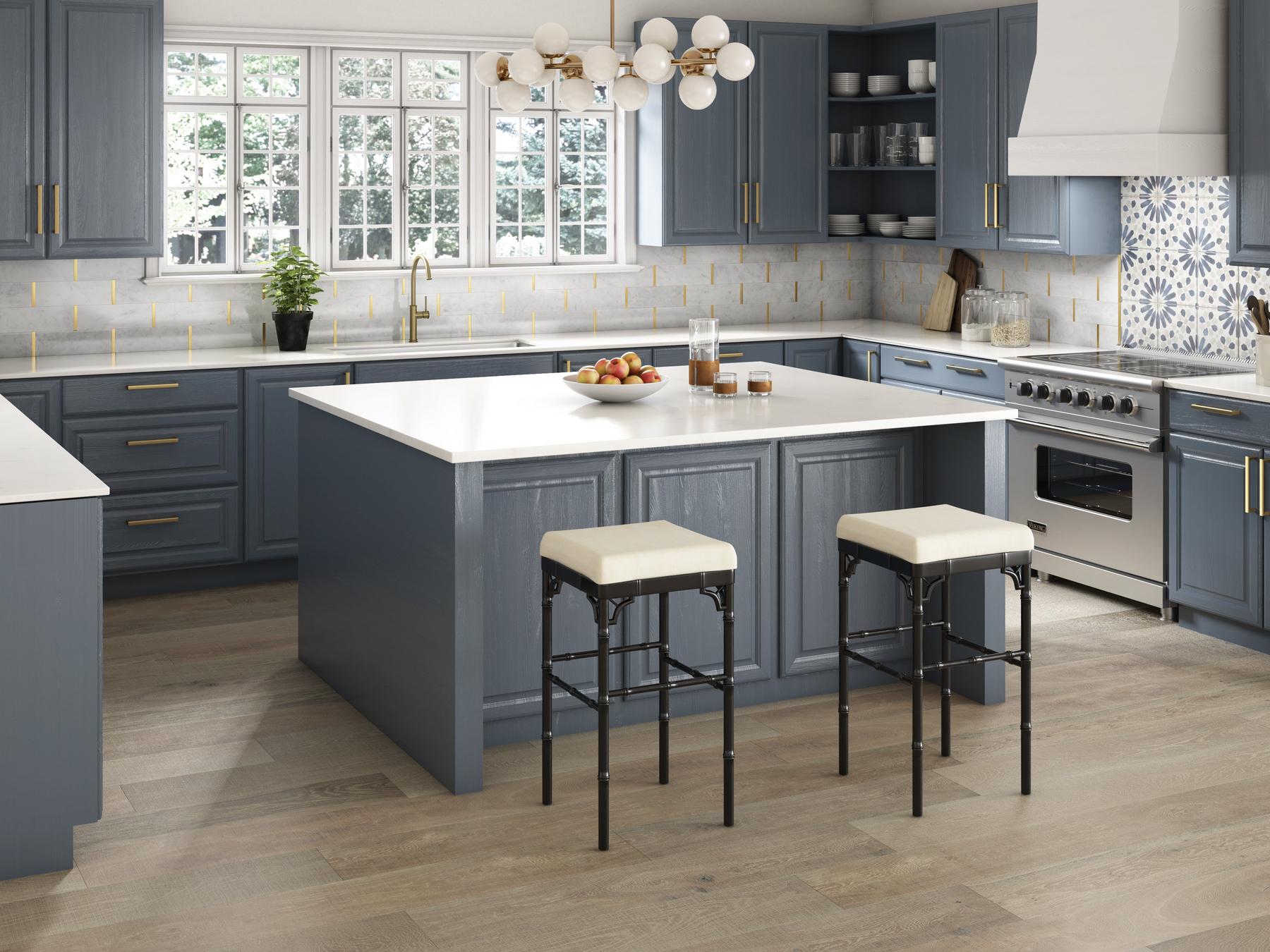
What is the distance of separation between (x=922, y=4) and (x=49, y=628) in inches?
222

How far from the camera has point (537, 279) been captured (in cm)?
740

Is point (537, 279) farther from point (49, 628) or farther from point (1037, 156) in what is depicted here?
point (49, 628)

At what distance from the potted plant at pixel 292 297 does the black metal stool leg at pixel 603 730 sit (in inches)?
134

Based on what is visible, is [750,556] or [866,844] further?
[750,556]

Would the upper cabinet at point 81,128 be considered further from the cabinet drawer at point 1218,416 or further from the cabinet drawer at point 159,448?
the cabinet drawer at point 1218,416

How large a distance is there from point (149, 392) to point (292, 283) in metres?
0.88

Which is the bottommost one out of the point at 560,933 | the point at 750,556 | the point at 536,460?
the point at 560,933

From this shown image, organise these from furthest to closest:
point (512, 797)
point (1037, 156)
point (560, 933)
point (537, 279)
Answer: point (537, 279)
point (1037, 156)
point (512, 797)
point (560, 933)

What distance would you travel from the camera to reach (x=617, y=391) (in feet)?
15.5

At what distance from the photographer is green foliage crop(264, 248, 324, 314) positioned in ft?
21.6

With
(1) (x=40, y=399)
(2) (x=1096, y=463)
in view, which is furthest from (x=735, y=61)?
(1) (x=40, y=399)

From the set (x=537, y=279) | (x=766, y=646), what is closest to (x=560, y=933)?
(x=766, y=646)

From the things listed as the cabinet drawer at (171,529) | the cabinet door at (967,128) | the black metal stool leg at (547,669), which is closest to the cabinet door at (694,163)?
the cabinet door at (967,128)

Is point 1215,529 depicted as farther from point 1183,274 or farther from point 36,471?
point 36,471
